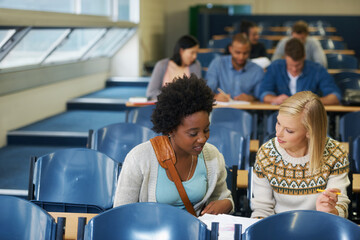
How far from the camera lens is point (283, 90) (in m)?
5.56

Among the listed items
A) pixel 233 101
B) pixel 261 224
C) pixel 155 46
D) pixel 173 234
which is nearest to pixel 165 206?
pixel 173 234

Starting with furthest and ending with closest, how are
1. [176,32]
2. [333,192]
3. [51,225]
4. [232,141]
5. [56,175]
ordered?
[176,32] → [232,141] → [56,175] → [333,192] → [51,225]

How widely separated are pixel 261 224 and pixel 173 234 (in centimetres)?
33

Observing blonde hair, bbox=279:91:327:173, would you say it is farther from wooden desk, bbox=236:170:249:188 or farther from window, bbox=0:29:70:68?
window, bbox=0:29:70:68

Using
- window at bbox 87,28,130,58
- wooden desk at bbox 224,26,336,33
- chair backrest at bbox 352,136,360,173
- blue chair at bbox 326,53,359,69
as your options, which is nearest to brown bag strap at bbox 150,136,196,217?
chair backrest at bbox 352,136,360,173

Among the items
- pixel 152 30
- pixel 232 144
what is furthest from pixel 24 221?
pixel 152 30

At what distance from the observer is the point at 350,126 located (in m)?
4.52

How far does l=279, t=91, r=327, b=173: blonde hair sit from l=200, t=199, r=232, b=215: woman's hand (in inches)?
17.1

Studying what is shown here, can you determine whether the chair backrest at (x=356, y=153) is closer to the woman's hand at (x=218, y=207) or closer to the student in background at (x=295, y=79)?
the woman's hand at (x=218, y=207)

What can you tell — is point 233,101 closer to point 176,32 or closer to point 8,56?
point 8,56

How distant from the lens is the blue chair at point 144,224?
2004mm

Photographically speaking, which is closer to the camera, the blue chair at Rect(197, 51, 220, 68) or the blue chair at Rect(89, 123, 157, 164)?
the blue chair at Rect(89, 123, 157, 164)

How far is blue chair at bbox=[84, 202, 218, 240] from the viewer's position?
6.57 ft

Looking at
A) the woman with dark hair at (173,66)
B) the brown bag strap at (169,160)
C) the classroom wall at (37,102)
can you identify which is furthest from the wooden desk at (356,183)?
the classroom wall at (37,102)
